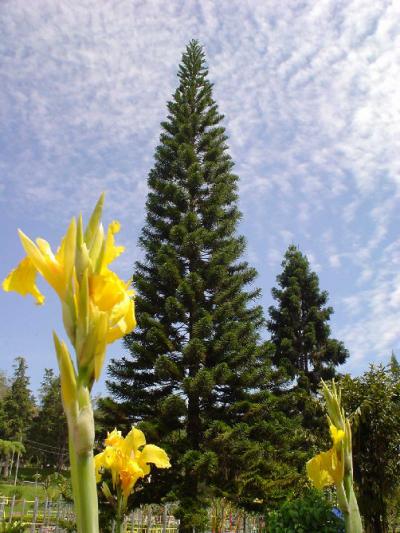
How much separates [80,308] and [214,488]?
9.01 m

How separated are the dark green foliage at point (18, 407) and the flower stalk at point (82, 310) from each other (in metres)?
33.6

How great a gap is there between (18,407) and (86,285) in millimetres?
35784

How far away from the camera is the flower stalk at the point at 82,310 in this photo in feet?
2.04

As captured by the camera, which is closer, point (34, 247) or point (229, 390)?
point (34, 247)

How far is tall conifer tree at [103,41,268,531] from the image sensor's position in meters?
9.11

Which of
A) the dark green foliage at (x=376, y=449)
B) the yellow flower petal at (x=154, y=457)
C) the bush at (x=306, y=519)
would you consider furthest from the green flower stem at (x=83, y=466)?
the dark green foliage at (x=376, y=449)

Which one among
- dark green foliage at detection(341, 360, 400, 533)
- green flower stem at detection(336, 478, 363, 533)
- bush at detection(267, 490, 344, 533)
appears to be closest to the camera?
green flower stem at detection(336, 478, 363, 533)

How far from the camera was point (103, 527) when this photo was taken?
28.6 feet

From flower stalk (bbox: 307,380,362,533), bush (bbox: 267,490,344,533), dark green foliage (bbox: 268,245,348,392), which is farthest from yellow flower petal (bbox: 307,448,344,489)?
dark green foliage (bbox: 268,245,348,392)

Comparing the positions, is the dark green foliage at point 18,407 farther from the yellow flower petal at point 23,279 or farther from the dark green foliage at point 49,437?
the yellow flower petal at point 23,279

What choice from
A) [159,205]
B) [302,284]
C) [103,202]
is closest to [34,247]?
[103,202]

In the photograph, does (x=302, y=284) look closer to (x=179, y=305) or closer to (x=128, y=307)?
(x=179, y=305)

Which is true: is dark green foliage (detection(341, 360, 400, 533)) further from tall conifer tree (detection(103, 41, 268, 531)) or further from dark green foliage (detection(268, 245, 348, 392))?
dark green foliage (detection(268, 245, 348, 392))

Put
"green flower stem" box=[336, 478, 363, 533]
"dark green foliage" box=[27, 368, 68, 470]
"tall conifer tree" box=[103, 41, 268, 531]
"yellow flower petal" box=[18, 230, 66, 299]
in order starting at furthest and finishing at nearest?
"dark green foliage" box=[27, 368, 68, 470]
"tall conifer tree" box=[103, 41, 268, 531]
"green flower stem" box=[336, 478, 363, 533]
"yellow flower petal" box=[18, 230, 66, 299]
